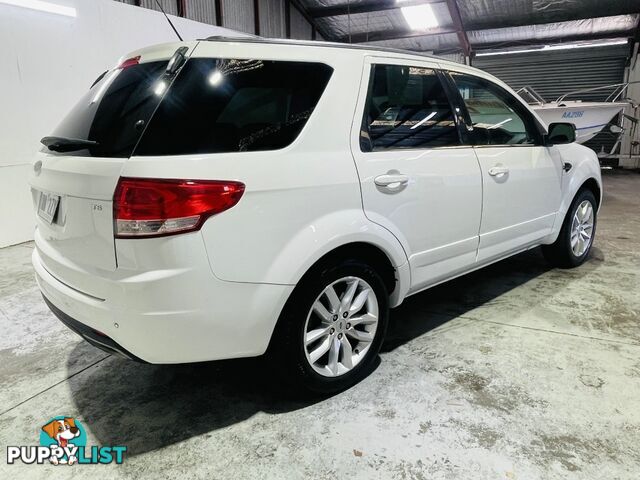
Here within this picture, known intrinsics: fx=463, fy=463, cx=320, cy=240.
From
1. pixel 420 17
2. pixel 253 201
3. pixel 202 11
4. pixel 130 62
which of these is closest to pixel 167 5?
pixel 202 11

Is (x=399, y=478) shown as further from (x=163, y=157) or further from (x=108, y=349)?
(x=163, y=157)

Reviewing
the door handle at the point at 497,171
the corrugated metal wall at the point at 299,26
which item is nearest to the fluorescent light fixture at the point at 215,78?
the door handle at the point at 497,171

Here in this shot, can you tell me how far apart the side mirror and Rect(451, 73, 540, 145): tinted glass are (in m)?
0.11

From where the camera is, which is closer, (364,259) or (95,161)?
(95,161)

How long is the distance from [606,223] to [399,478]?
5138 mm

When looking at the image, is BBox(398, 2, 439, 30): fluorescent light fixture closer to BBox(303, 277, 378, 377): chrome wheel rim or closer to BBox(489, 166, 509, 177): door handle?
BBox(489, 166, 509, 177): door handle

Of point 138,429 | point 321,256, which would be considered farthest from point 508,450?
point 138,429

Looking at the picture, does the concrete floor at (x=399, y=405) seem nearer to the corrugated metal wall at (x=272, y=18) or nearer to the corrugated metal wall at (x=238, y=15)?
the corrugated metal wall at (x=238, y=15)

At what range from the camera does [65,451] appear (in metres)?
1.81

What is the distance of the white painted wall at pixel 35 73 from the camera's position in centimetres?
484

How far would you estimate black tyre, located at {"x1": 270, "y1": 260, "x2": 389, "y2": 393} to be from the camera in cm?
189

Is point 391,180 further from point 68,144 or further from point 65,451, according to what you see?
point 65,451

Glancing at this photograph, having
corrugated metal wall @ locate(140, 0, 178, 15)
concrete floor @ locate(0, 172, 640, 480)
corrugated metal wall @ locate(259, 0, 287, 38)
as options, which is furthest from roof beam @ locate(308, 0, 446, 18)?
concrete floor @ locate(0, 172, 640, 480)

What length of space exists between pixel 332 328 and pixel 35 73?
4.87 meters
